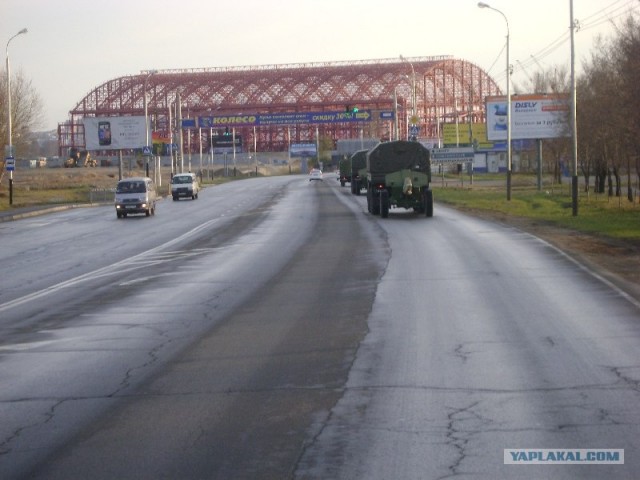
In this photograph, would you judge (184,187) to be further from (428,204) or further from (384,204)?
(428,204)

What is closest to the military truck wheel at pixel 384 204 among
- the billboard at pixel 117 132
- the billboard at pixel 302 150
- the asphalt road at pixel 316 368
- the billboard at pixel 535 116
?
the asphalt road at pixel 316 368

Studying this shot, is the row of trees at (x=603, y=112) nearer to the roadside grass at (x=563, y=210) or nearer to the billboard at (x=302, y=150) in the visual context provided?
the roadside grass at (x=563, y=210)

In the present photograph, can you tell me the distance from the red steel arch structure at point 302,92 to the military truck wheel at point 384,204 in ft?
333

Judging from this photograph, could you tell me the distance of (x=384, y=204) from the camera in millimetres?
42281

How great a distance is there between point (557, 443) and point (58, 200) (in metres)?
66.2

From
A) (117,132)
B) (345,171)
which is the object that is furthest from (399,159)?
(117,132)

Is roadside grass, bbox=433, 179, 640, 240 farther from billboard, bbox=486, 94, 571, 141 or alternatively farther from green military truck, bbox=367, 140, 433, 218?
billboard, bbox=486, 94, 571, 141

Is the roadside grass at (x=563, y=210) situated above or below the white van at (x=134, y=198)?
below

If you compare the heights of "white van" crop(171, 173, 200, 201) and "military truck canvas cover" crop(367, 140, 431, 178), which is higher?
"military truck canvas cover" crop(367, 140, 431, 178)
